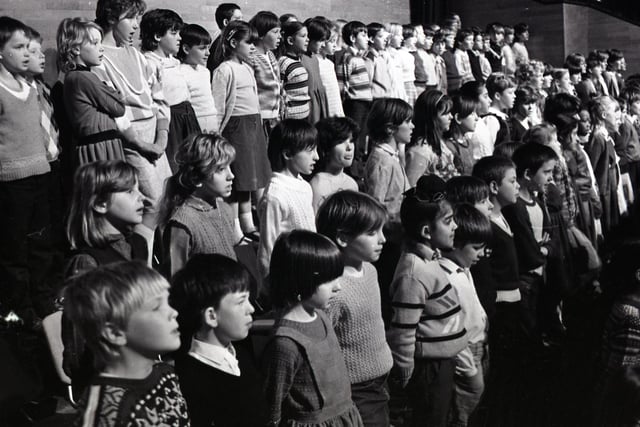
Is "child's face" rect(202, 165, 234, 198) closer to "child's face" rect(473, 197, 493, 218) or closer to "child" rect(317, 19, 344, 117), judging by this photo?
"child's face" rect(473, 197, 493, 218)

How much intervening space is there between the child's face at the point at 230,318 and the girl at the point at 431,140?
11.1ft

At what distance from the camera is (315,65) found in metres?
9.17

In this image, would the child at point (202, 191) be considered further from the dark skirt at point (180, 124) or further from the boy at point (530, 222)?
the dark skirt at point (180, 124)

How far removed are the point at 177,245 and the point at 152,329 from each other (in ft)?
5.12

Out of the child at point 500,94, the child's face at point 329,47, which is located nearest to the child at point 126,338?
the child at point 500,94

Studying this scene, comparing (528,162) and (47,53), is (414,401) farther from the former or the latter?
(47,53)

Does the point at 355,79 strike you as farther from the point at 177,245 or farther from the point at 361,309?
the point at 361,309

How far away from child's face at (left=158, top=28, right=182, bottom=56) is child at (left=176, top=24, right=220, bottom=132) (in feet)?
0.80

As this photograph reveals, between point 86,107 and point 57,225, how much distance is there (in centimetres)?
88

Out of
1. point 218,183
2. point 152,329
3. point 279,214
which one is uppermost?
point 152,329

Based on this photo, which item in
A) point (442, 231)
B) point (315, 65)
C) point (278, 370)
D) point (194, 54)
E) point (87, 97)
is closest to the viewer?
point (278, 370)

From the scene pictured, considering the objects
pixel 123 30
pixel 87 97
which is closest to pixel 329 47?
pixel 123 30

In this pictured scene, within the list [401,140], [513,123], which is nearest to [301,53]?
[513,123]

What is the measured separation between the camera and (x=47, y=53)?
9945 mm
